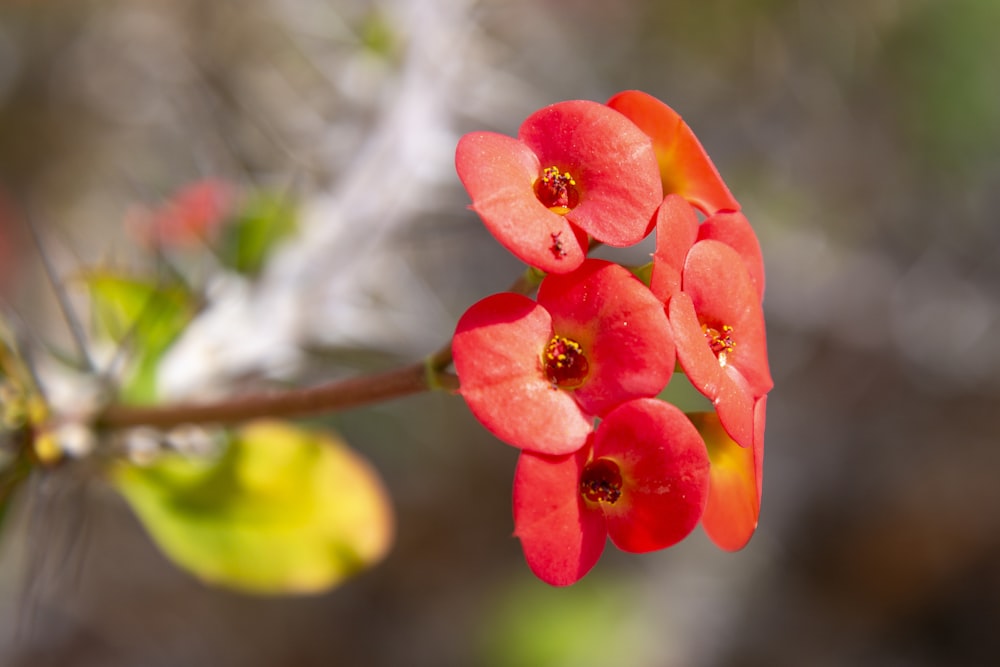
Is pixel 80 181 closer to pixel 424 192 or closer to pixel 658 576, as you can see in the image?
pixel 424 192

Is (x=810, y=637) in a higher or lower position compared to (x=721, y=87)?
lower

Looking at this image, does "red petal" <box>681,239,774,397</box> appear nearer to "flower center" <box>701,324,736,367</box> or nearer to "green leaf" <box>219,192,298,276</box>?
"flower center" <box>701,324,736,367</box>

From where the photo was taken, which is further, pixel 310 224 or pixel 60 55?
pixel 60 55

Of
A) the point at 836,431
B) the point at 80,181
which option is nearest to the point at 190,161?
the point at 80,181

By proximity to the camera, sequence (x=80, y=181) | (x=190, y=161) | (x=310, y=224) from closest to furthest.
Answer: (x=310, y=224)
(x=190, y=161)
(x=80, y=181)

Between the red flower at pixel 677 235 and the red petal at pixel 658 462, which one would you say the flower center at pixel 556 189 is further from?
the red petal at pixel 658 462
